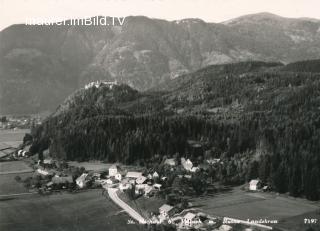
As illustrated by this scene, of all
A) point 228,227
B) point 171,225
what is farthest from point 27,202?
point 228,227

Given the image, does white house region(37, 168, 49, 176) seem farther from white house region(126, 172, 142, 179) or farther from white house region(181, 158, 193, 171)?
white house region(181, 158, 193, 171)

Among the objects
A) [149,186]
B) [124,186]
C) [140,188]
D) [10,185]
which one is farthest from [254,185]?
[10,185]

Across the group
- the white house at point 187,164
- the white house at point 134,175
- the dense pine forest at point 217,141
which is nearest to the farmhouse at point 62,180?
the white house at point 134,175

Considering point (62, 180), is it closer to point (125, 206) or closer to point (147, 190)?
point (147, 190)

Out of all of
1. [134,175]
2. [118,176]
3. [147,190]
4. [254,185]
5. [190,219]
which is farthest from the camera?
[118,176]

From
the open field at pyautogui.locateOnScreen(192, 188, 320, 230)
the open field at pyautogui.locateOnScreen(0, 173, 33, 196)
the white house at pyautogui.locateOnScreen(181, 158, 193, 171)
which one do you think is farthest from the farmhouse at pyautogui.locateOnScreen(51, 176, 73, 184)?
the open field at pyautogui.locateOnScreen(192, 188, 320, 230)

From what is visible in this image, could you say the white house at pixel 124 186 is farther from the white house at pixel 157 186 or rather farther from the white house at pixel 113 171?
the white house at pixel 113 171
